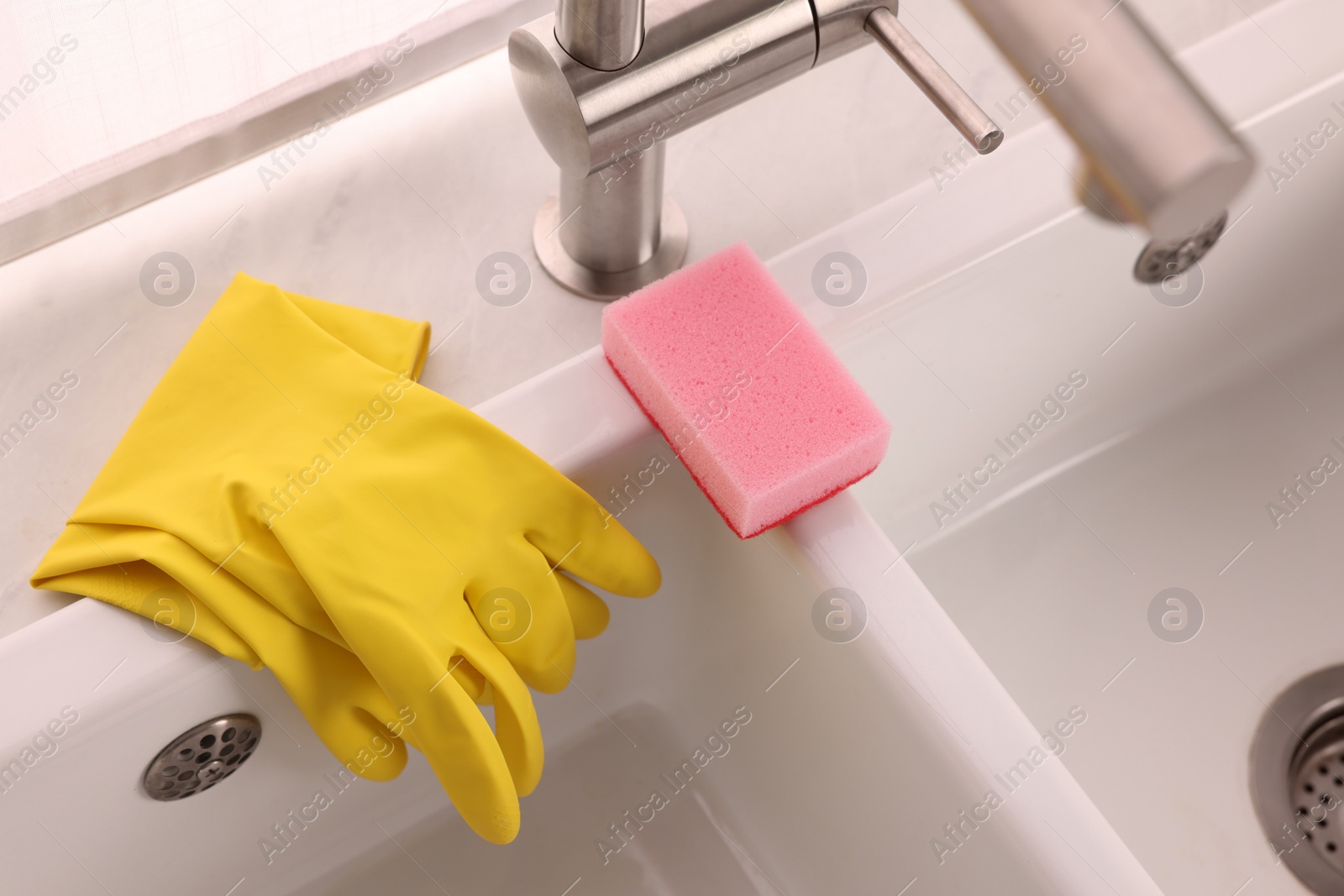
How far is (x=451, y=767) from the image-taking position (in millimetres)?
547

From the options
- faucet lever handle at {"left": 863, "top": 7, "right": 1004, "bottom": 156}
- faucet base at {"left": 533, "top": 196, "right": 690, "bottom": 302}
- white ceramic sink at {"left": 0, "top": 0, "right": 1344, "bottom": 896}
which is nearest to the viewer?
faucet lever handle at {"left": 863, "top": 7, "right": 1004, "bottom": 156}

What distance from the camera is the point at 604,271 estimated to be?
26.8 inches

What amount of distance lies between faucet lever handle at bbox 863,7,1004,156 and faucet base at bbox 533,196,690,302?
0.21 m

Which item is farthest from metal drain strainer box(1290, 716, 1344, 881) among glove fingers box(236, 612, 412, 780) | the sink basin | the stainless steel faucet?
glove fingers box(236, 612, 412, 780)

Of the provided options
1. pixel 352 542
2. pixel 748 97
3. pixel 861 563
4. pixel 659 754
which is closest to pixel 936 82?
pixel 748 97

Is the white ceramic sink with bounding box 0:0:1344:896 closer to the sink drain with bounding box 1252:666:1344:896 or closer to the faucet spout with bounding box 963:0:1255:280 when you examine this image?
the sink drain with bounding box 1252:666:1344:896

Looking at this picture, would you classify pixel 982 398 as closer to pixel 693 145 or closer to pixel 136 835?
pixel 693 145

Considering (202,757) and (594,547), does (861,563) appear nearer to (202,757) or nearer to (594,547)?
(594,547)

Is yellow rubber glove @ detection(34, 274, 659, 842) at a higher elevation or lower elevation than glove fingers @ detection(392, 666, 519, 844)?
higher

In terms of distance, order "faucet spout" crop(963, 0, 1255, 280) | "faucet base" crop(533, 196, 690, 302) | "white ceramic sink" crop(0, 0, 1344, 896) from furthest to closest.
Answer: "faucet base" crop(533, 196, 690, 302) < "white ceramic sink" crop(0, 0, 1344, 896) < "faucet spout" crop(963, 0, 1255, 280)

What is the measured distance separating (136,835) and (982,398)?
1.87 feet

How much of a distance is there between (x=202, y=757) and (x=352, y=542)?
143 mm

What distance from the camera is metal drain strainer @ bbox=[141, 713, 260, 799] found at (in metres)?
0.55

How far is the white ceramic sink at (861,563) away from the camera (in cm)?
55
